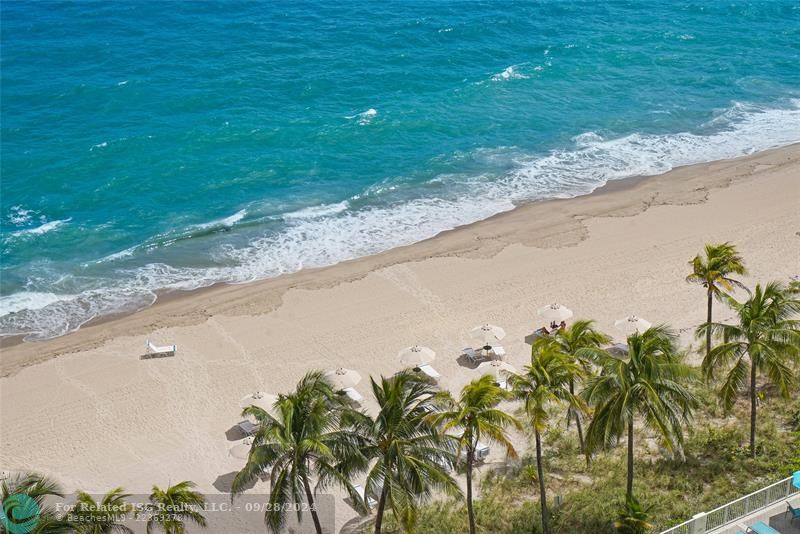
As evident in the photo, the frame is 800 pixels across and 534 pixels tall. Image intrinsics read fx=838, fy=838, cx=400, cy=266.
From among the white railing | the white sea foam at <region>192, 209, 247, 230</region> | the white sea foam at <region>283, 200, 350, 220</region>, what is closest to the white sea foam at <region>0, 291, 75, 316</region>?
the white sea foam at <region>192, 209, 247, 230</region>

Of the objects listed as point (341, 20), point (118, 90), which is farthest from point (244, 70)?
point (341, 20)

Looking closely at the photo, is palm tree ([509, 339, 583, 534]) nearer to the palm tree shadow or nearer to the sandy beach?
the sandy beach

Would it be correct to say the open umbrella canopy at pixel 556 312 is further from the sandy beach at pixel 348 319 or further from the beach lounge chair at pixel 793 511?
the beach lounge chair at pixel 793 511

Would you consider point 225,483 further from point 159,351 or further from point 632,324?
point 632,324

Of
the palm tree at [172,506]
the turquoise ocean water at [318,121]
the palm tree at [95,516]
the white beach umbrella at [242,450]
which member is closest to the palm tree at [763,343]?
the white beach umbrella at [242,450]

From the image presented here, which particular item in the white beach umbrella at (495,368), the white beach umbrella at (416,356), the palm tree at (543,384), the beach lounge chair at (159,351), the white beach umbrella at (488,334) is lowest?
the white beach umbrella at (495,368)
